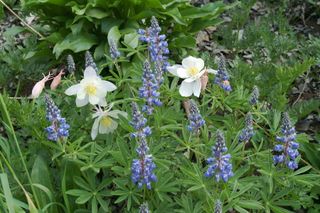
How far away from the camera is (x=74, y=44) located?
3.50 m

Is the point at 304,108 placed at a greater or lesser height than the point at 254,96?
lesser

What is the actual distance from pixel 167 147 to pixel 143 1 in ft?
4.59

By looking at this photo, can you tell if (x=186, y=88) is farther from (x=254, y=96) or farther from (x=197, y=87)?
(x=254, y=96)

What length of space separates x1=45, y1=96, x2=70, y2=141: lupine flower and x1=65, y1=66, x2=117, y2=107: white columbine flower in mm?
164

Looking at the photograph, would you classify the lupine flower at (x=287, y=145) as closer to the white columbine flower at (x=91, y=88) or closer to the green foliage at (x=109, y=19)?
the white columbine flower at (x=91, y=88)

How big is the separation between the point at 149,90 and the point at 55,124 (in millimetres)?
402

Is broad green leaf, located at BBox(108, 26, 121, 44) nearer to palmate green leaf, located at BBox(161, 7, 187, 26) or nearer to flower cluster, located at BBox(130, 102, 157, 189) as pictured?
palmate green leaf, located at BBox(161, 7, 187, 26)

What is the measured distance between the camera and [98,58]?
11.6 ft

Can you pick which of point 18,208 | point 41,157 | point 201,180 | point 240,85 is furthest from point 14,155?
point 240,85

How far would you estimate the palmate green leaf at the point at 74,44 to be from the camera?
3479mm

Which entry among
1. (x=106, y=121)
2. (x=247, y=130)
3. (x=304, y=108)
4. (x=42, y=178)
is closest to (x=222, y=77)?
(x=247, y=130)

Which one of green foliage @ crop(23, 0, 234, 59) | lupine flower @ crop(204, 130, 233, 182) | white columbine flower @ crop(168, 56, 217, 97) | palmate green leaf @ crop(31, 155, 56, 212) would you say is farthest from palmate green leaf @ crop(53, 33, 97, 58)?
lupine flower @ crop(204, 130, 233, 182)

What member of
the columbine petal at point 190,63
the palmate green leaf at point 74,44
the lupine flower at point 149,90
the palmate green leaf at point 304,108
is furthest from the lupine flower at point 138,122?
the palmate green leaf at point 74,44

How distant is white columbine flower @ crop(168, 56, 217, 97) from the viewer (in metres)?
2.41
